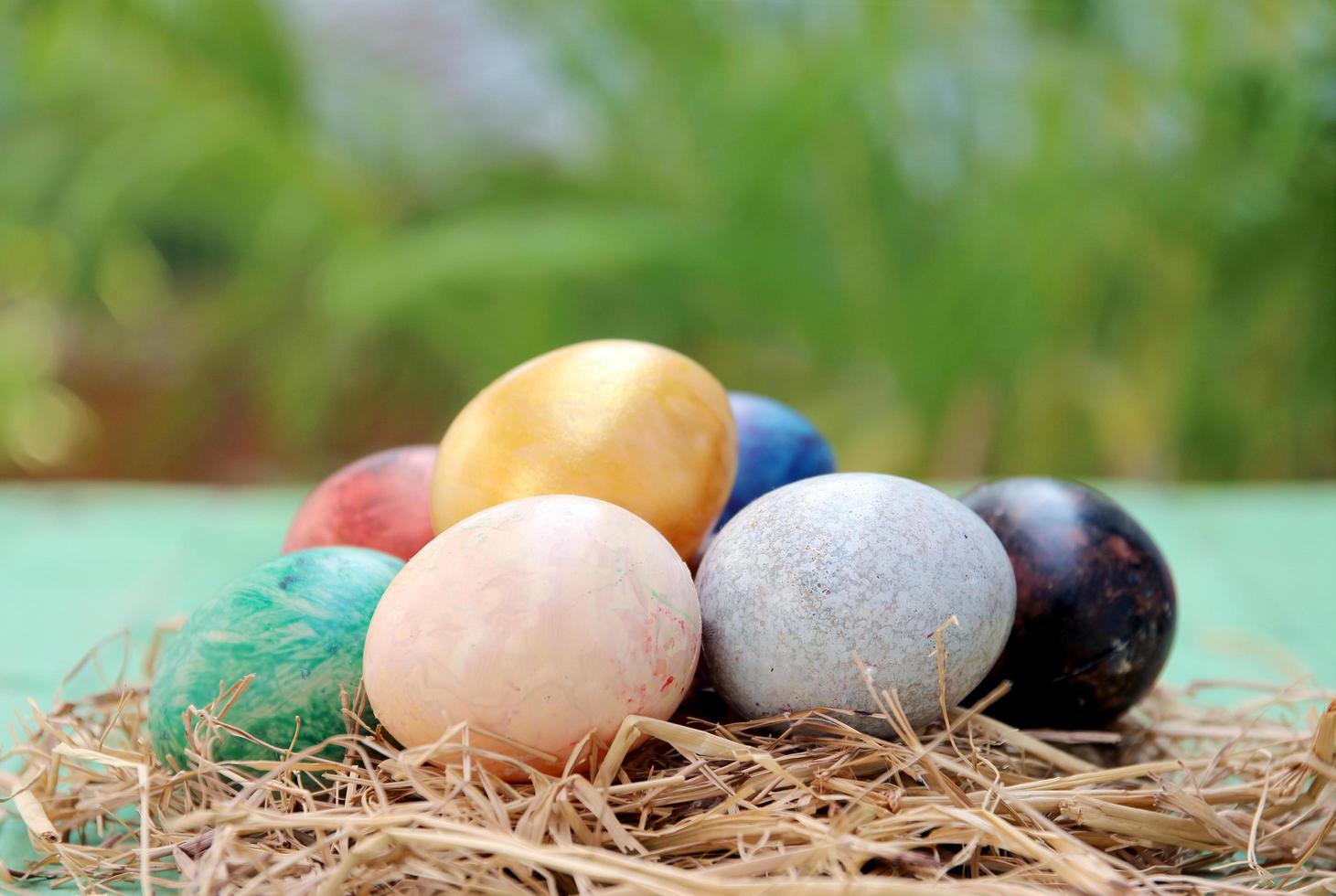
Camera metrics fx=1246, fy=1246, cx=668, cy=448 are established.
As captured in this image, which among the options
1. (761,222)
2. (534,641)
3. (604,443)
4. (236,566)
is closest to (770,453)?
(604,443)

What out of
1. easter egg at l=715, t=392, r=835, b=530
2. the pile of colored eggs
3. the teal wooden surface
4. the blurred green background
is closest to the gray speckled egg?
the pile of colored eggs

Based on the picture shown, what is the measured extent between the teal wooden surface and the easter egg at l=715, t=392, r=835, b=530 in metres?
0.38

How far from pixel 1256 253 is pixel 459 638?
206cm

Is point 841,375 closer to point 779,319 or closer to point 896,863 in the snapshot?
point 779,319

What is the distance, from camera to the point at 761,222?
237 centimetres

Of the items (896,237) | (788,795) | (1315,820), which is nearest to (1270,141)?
(896,237)

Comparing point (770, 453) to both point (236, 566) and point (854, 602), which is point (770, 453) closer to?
point (854, 602)

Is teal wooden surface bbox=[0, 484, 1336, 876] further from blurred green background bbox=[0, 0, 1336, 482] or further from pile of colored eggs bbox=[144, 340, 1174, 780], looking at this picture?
blurred green background bbox=[0, 0, 1336, 482]

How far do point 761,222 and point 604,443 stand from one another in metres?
1.72

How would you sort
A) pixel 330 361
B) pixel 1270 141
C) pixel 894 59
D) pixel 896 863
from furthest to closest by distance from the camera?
pixel 330 361 < pixel 894 59 < pixel 1270 141 < pixel 896 863

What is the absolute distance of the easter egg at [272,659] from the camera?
0.67m

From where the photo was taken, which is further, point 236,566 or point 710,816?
point 236,566

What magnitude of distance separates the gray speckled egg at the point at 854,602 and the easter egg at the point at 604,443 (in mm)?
62

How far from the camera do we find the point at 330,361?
2635mm
